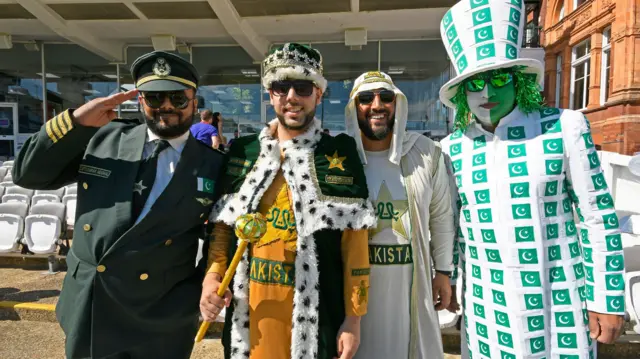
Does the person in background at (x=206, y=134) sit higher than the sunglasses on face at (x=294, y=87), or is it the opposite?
the person in background at (x=206, y=134)

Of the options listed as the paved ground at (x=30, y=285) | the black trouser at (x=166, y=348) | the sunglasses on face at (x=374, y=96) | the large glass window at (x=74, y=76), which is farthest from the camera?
the large glass window at (x=74, y=76)

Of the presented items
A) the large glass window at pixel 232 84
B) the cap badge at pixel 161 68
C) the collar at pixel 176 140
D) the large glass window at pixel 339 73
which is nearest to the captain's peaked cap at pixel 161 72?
the cap badge at pixel 161 68

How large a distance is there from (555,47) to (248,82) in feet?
48.0

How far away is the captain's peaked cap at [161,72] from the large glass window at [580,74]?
17.6 metres

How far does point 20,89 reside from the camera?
1262 centimetres

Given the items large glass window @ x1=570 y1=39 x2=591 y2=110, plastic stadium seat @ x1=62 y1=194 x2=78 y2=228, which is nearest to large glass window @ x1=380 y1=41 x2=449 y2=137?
plastic stadium seat @ x1=62 y1=194 x2=78 y2=228

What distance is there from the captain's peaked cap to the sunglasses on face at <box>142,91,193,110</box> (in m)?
0.03

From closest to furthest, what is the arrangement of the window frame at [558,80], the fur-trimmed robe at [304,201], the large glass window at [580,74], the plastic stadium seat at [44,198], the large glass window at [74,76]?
the fur-trimmed robe at [304,201], the plastic stadium seat at [44,198], the large glass window at [74,76], the large glass window at [580,74], the window frame at [558,80]

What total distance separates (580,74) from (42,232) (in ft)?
62.0

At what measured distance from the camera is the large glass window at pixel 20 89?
40.3 feet

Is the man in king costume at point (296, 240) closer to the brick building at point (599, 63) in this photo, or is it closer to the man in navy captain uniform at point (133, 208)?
the man in navy captain uniform at point (133, 208)

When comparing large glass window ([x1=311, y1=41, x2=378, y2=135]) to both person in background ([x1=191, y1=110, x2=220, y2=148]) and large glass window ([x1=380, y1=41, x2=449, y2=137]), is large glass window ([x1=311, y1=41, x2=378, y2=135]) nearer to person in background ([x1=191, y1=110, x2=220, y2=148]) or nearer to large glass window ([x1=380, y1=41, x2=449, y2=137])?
large glass window ([x1=380, y1=41, x2=449, y2=137])

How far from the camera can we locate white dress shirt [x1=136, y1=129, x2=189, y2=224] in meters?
1.90

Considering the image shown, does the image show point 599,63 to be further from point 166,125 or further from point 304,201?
point 166,125
